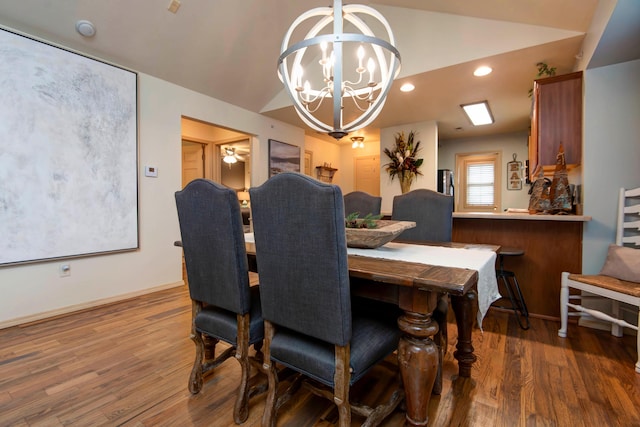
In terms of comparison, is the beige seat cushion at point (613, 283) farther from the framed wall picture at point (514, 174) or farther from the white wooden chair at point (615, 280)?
the framed wall picture at point (514, 174)

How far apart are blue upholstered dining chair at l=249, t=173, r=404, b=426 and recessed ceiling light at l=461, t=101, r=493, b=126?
3.94 metres

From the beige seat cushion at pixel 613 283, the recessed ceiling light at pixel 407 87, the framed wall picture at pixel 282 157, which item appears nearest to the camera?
the beige seat cushion at pixel 613 283

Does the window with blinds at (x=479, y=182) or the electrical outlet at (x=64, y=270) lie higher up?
the window with blinds at (x=479, y=182)

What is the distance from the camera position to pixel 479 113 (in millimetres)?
4473

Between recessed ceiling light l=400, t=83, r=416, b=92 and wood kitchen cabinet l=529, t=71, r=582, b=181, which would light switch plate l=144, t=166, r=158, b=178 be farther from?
wood kitchen cabinet l=529, t=71, r=582, b=181

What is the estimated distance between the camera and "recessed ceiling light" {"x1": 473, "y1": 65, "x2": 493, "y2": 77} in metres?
3.03

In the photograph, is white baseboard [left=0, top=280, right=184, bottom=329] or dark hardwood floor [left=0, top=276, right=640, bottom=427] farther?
white baseboard [left=0, top=280, right=184, bottom=329]

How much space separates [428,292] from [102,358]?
2.15 metres

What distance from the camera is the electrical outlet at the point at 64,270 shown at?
2.70m

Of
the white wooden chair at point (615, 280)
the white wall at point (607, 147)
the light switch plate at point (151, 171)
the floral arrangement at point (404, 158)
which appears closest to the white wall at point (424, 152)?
the floral arrangement at point (404, 158)

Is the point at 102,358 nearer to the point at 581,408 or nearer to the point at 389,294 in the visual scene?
the point at 389,294

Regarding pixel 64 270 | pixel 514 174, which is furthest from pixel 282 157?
pixel 514 174

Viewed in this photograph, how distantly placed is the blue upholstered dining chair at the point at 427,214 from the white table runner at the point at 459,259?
490 mm

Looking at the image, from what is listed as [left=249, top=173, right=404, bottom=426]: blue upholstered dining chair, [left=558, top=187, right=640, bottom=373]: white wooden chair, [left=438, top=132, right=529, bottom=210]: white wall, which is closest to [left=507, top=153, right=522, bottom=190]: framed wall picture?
[left=438, top=132, right=529, bottom=210]: white wall
